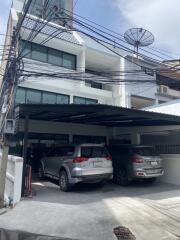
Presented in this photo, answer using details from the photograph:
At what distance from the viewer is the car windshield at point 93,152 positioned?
37.4ft

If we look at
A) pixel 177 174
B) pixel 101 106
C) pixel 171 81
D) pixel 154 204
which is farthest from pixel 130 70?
pixel 154 204

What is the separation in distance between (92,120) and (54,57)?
7928 millimetres

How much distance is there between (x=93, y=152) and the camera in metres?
11.6

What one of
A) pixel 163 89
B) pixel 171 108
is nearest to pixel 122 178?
pixel 171 108

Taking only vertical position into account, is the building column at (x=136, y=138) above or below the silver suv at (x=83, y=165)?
above

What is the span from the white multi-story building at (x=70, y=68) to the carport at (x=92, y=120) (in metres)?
2.71

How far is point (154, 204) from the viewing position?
977 cm

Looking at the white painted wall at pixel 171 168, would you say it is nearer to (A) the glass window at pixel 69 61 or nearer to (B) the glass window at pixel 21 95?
(B) the glass window at pixel 21 95

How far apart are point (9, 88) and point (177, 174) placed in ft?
28.4

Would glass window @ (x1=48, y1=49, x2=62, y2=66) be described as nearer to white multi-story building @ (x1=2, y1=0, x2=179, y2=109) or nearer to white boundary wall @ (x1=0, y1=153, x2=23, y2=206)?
white multi-story building @ (x1=2, y1=0, x2=179, y2=109)

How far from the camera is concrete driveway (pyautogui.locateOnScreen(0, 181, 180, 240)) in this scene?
23.0ft

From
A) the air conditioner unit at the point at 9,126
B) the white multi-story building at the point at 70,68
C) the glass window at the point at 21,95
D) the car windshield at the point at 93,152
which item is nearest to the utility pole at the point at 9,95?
the air conditioner unit at the point at 9,126

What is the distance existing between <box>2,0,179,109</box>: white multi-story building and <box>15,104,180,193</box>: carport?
8.88ft

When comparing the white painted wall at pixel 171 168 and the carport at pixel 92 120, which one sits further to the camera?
the white painted wall at pixel 171 168
